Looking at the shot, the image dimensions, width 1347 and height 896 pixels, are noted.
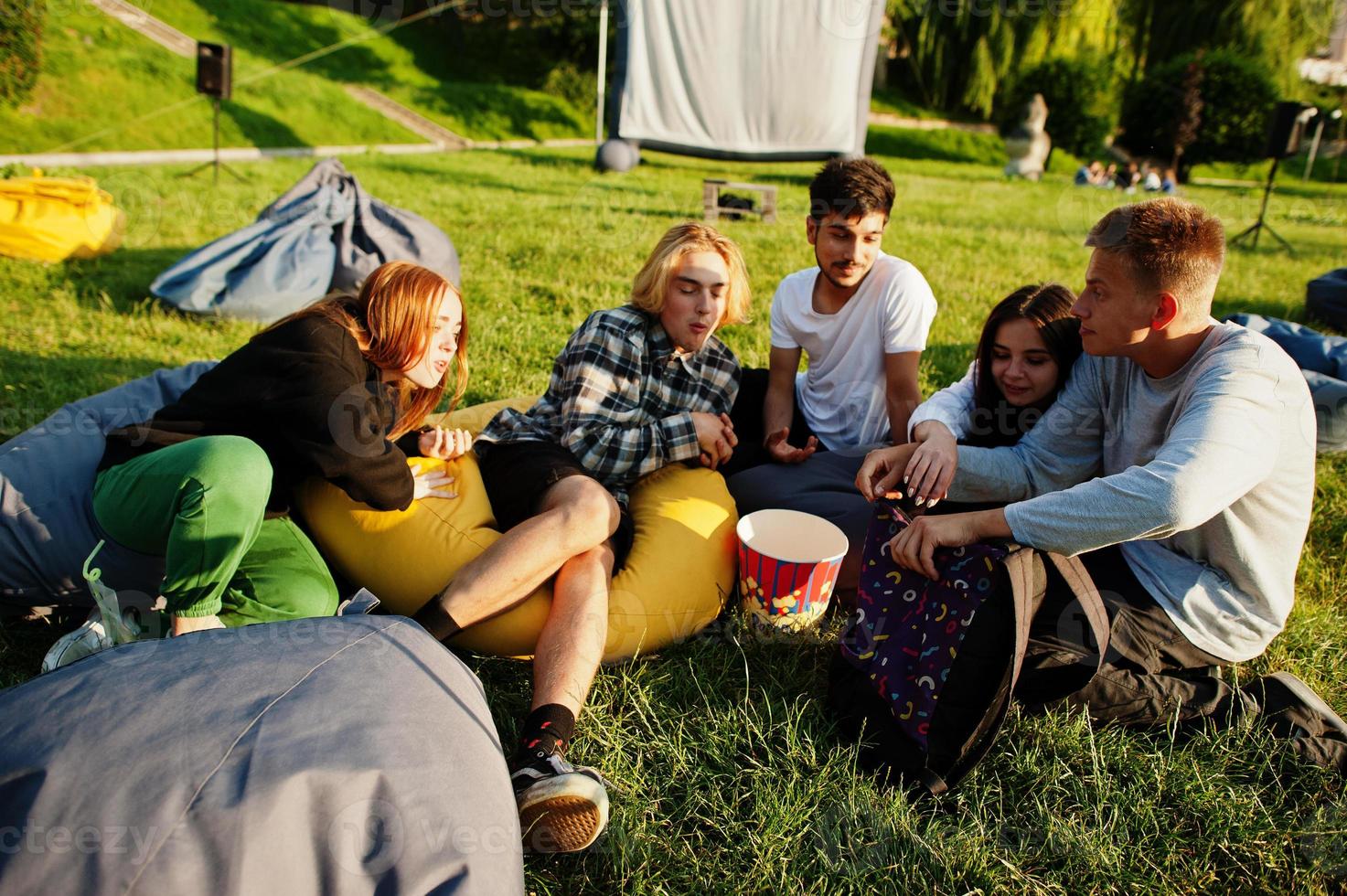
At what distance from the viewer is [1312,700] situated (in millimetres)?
2195

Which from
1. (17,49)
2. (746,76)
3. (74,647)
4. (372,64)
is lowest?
(74,647)

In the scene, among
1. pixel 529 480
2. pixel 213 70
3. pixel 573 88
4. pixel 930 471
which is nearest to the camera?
pixel 930 471

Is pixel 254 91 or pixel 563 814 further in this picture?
pixel 254 91

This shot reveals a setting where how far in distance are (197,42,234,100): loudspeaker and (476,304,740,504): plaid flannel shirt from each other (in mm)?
8615

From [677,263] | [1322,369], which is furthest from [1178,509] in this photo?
[1322,369]

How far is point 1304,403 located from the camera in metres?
2.04

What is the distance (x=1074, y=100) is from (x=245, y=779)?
71.5 feet

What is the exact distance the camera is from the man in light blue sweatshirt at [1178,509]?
1.90 metres

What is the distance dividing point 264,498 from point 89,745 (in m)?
0.86

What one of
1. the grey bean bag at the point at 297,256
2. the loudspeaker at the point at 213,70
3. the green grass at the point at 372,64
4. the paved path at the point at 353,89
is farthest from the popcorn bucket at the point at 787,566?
the green grass at the point at 372,64

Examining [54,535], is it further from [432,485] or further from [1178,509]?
[1178,509]

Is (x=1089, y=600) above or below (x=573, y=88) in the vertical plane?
below

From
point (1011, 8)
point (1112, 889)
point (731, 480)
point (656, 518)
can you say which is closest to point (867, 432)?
point (731, 480)

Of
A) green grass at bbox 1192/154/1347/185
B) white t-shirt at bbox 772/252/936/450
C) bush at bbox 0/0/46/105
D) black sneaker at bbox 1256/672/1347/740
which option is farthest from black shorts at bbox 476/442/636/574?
green grass at bbox 1192/154/1347/185
